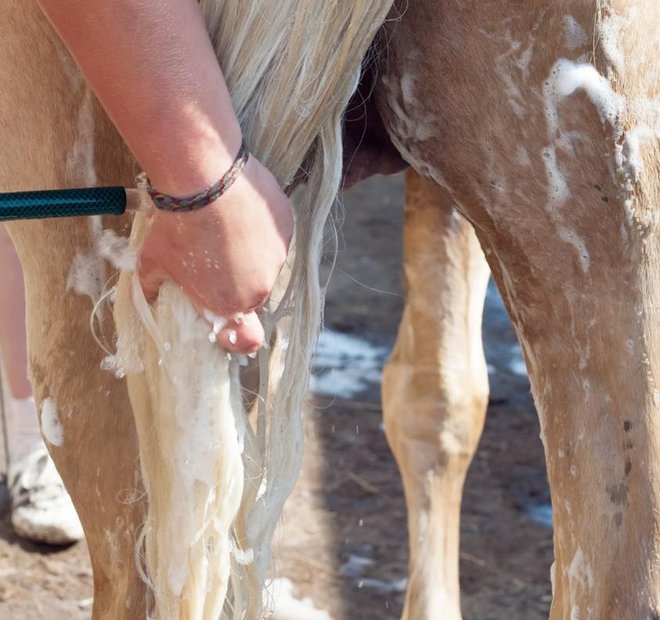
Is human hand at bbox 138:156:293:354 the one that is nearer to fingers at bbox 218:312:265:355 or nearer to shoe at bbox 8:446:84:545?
fingers at bbox 218:312:265:355

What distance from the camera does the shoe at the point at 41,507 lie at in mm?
1981

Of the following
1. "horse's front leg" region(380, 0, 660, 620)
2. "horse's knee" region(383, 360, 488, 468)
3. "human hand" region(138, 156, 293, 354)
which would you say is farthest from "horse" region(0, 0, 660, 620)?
"horse's knee" region(383, 360, 488, 468)

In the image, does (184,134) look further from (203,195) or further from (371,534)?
(371,534)

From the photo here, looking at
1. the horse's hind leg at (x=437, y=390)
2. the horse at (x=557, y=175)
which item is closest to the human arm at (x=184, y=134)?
the horse at (x=557, y=175)

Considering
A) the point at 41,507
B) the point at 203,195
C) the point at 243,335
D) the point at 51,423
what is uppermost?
the point at 203,195

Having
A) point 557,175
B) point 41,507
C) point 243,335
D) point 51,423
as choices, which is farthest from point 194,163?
point 41,507

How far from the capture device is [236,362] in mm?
1005

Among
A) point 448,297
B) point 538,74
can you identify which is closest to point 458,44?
point 538,74

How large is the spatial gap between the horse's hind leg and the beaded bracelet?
812 mm

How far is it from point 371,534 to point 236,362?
1.19 m

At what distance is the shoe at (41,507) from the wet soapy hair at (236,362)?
36.6 inches

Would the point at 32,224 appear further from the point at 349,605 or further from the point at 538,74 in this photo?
the point at 349,605

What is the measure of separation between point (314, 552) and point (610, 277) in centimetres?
127

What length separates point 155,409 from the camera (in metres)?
1.03
